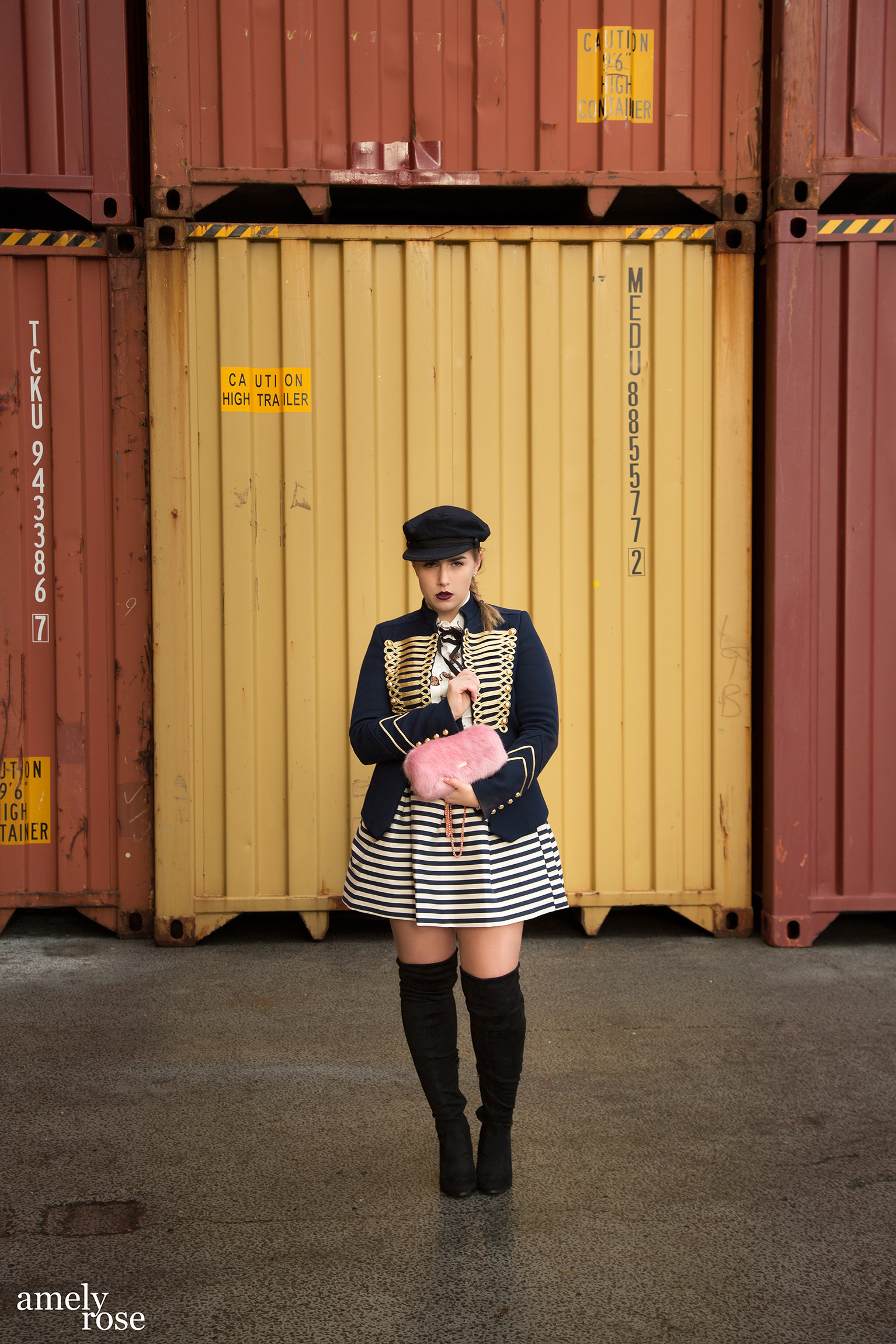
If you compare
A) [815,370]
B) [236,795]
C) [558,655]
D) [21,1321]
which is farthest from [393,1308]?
[815,370]

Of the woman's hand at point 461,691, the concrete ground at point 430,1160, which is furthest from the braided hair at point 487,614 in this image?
the concrete ground at point 430,1160

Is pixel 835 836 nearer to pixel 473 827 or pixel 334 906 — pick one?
pixel 334 906

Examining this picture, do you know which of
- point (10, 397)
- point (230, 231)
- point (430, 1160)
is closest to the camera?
point (430, 1160)

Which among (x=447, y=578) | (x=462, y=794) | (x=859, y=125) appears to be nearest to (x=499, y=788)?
(x=462, y=794)

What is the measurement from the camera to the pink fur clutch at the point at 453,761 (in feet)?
7.47

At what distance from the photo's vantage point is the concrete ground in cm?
218

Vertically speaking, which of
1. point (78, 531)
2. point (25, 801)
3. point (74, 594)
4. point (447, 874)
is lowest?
point (25, 801)

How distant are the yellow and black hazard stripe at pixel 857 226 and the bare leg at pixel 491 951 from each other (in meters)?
3.83

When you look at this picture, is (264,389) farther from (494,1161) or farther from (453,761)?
(494,1161)

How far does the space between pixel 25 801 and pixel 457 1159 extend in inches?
121

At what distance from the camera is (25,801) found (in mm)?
4727

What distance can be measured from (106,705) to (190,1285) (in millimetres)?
3008

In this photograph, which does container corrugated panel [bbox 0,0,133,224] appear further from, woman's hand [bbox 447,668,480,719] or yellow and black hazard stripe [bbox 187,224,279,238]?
woman's hand [bbox 447,668,480,719]

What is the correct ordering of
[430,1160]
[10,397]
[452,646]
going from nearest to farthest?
[452,646], [430,1160], [10,397]
